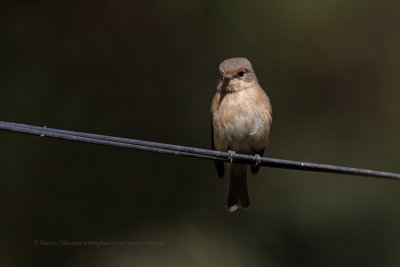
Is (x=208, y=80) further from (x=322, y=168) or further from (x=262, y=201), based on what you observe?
(x=322, y=168)

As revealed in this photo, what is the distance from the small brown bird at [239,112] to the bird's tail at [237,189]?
2.03 feet

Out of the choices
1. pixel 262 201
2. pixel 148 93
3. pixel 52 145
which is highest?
pixel 148 93

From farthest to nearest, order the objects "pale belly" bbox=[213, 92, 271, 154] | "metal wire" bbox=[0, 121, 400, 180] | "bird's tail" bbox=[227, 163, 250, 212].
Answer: "bird's tail" bbox=[227, 163, 250, 212] → "pale belly" bbox=[213, 92, 271, 154] → "metal wire" bbox=[0, 121, 400, 180]

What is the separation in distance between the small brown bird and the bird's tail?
618 mm

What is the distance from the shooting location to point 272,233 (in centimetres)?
883

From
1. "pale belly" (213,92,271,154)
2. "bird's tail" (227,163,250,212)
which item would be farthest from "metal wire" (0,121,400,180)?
"bird's tail" (227,163,250,212)

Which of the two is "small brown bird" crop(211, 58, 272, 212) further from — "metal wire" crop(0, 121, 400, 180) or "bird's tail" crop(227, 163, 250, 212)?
"metal wire" crop(0, 121, 400, 180)

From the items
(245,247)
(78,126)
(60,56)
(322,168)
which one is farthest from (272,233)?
(322,168)

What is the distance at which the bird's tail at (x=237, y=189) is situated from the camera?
7562 mm

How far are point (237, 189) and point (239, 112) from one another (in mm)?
1223

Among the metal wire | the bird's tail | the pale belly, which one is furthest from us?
the bird's tail

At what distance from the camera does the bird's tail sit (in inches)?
298

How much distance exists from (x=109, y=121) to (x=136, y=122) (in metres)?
0.37

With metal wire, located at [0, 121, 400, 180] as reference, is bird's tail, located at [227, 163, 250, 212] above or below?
above
